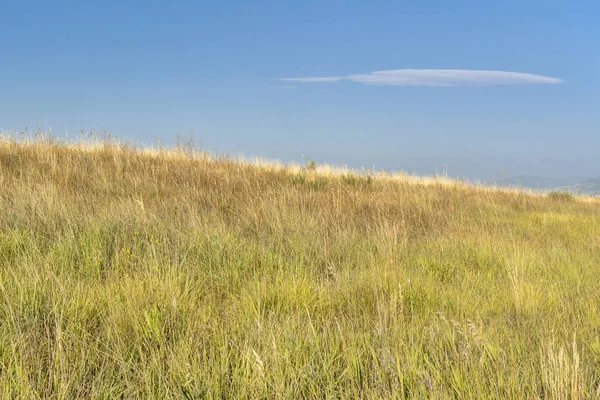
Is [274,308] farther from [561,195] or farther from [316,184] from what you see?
[561,195]

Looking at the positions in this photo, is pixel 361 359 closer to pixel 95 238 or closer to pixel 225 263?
pixel 225 263

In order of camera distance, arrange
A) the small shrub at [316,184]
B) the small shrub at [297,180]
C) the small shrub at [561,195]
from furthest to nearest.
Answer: the small shrub at [561,195] < the small shrub at [297,180] < the small shrub at [316,184]

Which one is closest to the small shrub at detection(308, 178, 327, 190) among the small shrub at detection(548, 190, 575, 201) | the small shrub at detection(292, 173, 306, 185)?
the small shrub at detection(292, 173, 306, 185)

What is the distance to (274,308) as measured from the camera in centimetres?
265

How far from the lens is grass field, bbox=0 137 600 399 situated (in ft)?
5.94

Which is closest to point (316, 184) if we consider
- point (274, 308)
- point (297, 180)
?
point (297, 180)

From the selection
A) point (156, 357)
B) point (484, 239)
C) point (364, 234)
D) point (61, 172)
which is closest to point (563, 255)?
point (484, 239)

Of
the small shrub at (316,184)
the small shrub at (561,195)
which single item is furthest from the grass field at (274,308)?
the small shrub at (561,195)

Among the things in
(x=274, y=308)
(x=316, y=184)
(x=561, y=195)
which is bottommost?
(x=561, y=195)

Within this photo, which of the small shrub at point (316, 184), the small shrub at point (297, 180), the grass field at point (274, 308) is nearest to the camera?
the grass field at point (274, 308)

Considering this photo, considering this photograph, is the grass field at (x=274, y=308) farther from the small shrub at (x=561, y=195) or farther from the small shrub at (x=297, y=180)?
the small shrub at (x=561, y=195)

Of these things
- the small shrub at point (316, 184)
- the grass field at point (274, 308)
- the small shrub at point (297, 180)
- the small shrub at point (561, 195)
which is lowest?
the small shrub at point (561, 195)

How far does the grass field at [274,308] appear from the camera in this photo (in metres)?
1.81

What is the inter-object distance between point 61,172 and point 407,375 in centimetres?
680
